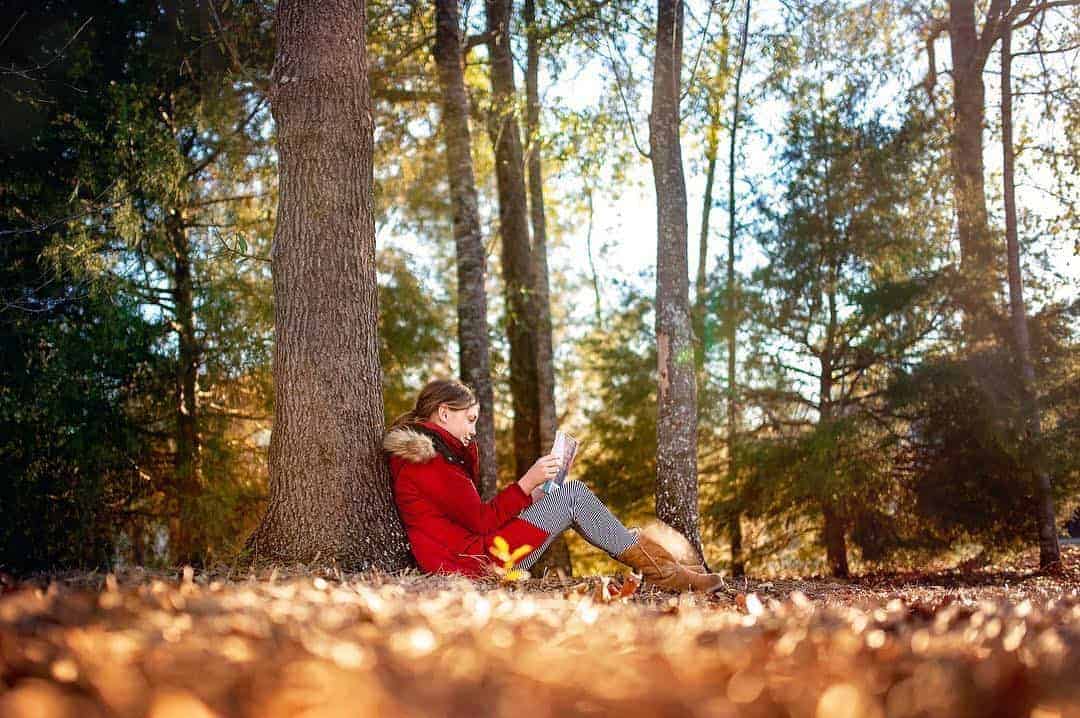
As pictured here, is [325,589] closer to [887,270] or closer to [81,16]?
[81,16]

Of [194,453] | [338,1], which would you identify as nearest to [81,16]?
[194,453]

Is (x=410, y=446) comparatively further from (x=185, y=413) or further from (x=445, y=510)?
(x=185, y=413)

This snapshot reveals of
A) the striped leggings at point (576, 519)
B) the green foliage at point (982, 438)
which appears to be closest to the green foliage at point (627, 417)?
the green foliage at point (982, 438)

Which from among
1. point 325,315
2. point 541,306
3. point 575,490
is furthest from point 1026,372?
point 325,315

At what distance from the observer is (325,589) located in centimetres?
302

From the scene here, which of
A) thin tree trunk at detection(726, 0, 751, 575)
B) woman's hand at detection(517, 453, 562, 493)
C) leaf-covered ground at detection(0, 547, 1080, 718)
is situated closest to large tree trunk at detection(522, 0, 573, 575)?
thin tree trunk at detection(726, 0, 751, 575)

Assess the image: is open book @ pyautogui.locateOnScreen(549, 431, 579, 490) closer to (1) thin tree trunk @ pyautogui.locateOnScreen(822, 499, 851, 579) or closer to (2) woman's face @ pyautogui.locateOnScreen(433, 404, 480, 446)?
(2) woman's face @ pyautogui.locateOnScreen(433, 404, 480, 446)

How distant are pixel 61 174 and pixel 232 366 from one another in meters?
2.45

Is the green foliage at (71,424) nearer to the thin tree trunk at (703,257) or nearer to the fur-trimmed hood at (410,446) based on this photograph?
the fur-trimmed hood at (410,446)

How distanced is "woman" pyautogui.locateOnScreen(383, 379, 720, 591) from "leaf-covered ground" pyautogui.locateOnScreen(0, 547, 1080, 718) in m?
2.83

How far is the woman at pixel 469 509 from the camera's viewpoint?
16.4 feet

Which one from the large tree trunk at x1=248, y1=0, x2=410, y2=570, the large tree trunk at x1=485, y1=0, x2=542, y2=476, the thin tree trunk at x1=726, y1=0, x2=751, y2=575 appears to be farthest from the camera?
the large tree trunk at x1=485, y1=0, x2=542, y2=476

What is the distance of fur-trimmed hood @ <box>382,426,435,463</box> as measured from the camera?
4.93 metres

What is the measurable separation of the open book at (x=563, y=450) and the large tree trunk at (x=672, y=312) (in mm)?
2057
